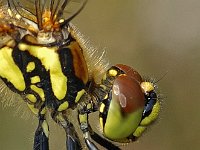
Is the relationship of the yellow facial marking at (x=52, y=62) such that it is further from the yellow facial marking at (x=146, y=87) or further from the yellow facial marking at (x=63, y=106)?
the yellow facial marking at (x=146, y=87)

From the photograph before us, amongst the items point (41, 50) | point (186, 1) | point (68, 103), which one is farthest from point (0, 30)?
point (186, 1)

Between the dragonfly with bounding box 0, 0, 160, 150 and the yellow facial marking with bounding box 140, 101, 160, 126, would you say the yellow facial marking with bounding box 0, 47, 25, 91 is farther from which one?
the yellow facial marking with bounding box 140, 101, 160, 126

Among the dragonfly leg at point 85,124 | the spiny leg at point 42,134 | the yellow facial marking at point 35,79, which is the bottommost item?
the spiny leg at point 42,134

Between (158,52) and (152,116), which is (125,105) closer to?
(152,116)

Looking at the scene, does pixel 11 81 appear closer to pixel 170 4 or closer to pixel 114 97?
pixel 114 97

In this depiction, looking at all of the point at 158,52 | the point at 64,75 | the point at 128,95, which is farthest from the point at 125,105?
the point at 158,52

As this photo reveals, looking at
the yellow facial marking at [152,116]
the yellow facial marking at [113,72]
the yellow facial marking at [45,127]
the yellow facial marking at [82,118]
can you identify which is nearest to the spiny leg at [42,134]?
the yellow facial marking at [45,127]

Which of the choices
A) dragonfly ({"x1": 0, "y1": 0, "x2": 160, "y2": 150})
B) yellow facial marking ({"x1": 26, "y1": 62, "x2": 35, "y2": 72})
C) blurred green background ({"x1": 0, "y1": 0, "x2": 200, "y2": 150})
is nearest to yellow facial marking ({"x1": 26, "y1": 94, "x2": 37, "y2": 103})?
dragonfly ({"x1": 0, "y1": 0, "x2": 160, "y2": 150})

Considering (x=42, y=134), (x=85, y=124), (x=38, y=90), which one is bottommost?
(x=42, y=134)
